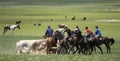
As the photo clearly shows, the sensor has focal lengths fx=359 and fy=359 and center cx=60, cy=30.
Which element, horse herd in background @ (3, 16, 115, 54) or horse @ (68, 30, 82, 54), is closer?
horse herd in background @ (3, 16, 115, 54)

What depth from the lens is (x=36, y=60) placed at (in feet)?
73.0

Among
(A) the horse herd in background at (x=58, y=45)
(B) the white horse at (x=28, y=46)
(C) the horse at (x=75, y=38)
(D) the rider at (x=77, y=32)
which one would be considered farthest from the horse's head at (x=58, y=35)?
(B) the white horse at (x=28, y=46)

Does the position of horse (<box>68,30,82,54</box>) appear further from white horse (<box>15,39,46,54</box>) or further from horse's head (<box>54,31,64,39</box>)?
white horse (<box>15,39,46,54</box>)

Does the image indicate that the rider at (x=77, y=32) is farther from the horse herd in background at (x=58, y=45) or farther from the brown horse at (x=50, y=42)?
the brown horse at (x=50, y=42)

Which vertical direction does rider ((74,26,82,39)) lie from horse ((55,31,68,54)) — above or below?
above

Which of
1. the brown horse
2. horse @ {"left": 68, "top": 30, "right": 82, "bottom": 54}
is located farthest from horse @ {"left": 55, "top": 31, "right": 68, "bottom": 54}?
horse @ {"left": 68, "top": 30, "right": 82, "bottom": 54}

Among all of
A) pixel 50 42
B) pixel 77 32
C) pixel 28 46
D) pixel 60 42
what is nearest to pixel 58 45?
pixel 60 42

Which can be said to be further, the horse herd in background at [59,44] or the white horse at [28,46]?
the white horse at [28,46]

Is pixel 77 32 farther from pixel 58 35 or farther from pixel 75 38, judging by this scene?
pixel 58 35

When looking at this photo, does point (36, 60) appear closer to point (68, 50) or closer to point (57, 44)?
point (57, 44)

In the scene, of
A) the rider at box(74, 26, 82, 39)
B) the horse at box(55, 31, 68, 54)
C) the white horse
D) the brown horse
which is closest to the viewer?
the horse at box(55, 31, 68, 54)

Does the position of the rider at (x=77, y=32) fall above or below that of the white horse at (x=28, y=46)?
above

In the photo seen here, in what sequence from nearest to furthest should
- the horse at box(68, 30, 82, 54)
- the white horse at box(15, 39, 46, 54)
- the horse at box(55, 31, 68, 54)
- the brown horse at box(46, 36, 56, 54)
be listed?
the horse at box(55, 31, 68, 54) < the brown horse at box(46, 36, 56, 54) < the horse at box(68, 30, 82, 54) < the white horse at box(15, 39, 46, 54)

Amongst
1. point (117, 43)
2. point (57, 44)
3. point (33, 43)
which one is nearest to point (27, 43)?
point (33, 43)
